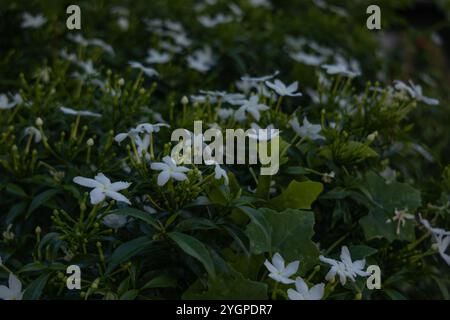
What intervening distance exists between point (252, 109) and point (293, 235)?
487mm

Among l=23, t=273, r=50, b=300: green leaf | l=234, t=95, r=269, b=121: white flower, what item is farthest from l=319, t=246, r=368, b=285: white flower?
l=23, t=273, r=50, b=300: green leaf

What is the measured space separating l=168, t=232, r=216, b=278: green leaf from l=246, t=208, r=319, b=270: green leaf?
0.21 m

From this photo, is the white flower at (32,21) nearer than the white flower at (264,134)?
No

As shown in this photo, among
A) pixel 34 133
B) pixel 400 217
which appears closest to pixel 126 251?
pixel 34 133

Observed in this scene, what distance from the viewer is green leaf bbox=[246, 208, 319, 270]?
156 centimetres

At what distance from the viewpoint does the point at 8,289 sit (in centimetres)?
151

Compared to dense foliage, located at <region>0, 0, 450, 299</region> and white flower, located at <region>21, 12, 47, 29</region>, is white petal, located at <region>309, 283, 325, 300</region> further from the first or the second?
white flower, located at <region>21, 12, 47, 29</region>

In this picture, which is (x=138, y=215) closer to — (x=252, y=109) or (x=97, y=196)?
(x=97, y=196)

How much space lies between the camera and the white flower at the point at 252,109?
1927 millimetres

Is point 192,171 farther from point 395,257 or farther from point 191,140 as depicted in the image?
point 395,257

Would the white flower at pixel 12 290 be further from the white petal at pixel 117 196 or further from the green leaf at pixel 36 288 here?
the white petal at pixel 117 196

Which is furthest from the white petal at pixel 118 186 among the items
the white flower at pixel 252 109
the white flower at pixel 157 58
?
the white flower at pixel 157 58

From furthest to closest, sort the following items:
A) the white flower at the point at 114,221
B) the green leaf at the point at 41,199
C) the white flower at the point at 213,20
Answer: the white flower at the point at 213,20 < the green leaf at the point at 41,199 < the white flower at the point at 114,221

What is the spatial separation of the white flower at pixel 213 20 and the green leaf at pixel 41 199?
1.57 meters
